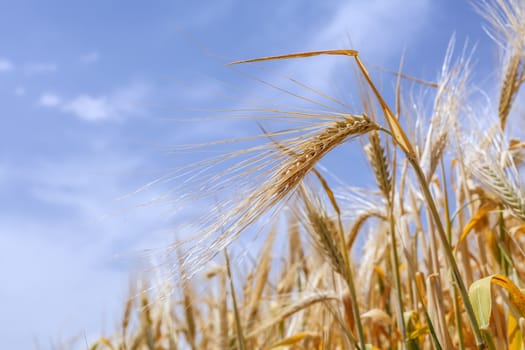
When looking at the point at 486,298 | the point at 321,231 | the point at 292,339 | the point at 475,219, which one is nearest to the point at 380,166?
the point at 321,231

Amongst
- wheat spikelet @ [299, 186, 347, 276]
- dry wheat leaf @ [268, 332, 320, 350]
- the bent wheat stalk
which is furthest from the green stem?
dry wheat leaf @ [268, 332, 320, 350]

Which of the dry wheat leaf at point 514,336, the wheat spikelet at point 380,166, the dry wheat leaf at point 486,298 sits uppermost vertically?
the wheat spikelet at point 380,166

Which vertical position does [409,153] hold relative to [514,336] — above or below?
above

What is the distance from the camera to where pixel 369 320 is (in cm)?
225

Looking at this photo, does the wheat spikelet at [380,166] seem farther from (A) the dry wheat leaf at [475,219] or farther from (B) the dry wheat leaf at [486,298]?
(B) the dry wheat leaf at [486,298]

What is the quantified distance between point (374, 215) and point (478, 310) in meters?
0.89

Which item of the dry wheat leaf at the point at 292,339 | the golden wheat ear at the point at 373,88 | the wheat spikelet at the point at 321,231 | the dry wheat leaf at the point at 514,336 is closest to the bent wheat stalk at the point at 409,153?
the golden wheat ear at the point at 373,88

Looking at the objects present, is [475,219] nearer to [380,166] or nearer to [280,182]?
[380,166]

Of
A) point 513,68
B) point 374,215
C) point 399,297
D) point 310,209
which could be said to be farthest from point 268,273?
point 513,68

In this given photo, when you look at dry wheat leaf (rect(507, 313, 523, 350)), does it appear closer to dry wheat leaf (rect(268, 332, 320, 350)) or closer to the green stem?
the green stem

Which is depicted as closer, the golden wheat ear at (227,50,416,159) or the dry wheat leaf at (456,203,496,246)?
the golden wheat ear at (227,50,416,159)

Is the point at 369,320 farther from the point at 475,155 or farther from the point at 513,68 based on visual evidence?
the point at 513,68

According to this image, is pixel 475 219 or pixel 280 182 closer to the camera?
pixel 280 182

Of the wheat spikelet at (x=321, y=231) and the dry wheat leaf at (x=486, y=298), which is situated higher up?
the wheat spikelet at (x=321, y=231)
